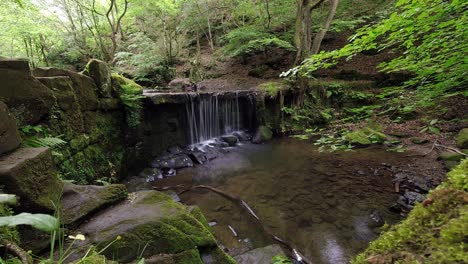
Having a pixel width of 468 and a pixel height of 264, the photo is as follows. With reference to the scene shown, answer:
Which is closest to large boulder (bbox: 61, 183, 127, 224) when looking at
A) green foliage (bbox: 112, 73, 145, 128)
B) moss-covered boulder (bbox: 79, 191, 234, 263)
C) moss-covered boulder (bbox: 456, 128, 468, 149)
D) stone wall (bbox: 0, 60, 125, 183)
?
moss-covered boulder (bbox: 79, 191, 234, 263)

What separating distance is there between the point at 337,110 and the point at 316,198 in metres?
7.37

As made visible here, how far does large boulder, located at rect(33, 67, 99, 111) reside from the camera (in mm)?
4672

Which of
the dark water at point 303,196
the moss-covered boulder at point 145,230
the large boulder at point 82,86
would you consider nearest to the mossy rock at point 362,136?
the dark water at point 303,196

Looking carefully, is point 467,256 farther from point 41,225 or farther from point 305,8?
point 305,8

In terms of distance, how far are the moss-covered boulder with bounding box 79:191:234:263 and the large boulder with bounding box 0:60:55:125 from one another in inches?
75.6

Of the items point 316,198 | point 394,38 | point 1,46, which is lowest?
point 316,198

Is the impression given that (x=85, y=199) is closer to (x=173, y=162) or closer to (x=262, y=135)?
(x=173, y=162)

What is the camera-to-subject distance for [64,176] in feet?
14.6

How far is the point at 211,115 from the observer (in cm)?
1045

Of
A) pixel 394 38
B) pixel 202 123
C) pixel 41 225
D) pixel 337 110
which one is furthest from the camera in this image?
pixel 337 110

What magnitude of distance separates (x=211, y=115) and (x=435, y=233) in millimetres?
9830

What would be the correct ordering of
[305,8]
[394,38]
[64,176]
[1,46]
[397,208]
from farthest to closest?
[1,46]
[305,8]
[397,208]
[64,176]
[394,38]

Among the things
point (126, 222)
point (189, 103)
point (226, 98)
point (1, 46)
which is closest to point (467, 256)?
point (126, 222)

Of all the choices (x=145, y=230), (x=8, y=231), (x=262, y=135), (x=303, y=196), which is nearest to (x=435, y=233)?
(x=145, y=230)
